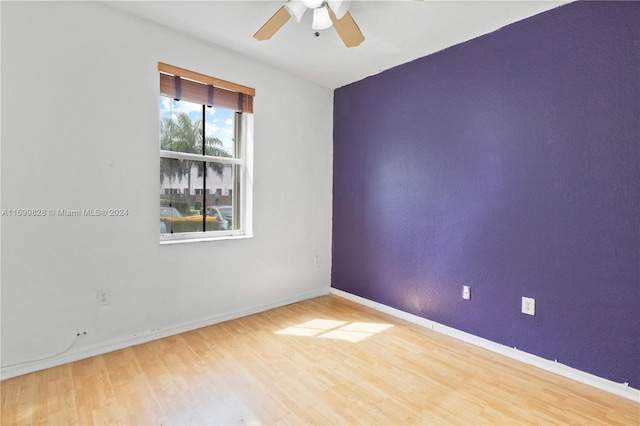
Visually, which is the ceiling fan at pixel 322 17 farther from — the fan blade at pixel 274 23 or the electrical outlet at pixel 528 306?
the electrical outlet at pixel 528 306

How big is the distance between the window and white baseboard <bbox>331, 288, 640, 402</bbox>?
1.77 metres

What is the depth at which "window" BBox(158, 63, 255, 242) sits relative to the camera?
2.66m

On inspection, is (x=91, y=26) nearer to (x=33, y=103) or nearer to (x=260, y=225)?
(x=33, y=103)

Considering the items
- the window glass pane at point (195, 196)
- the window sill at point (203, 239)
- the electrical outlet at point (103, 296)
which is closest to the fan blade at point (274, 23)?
the window glass pane at point (195, 196)

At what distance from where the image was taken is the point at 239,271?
3035mm

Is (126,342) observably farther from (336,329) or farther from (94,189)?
(336,329)

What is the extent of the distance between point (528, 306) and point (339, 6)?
7.96 ft

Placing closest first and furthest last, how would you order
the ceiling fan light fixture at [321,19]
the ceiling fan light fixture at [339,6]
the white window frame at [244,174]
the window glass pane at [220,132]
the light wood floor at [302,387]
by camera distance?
the light wood floor at [302,387] → the ceiling fan light fixture at [339,6] → the ceiling fan light fixture at [321,19] → the window glass pane at [220,132] → the white window frame at [244,174]

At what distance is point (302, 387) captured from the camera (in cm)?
194

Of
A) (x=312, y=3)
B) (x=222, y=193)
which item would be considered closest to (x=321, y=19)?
(x=312, y=3)

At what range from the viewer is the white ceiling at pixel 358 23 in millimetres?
2156

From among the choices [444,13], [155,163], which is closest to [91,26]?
[155,163]

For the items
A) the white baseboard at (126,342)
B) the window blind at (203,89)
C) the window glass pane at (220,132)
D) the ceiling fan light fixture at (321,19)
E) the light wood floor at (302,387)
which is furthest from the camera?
the window glass pane at (220,132)

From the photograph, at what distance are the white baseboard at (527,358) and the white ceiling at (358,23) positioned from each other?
2.44 meters
